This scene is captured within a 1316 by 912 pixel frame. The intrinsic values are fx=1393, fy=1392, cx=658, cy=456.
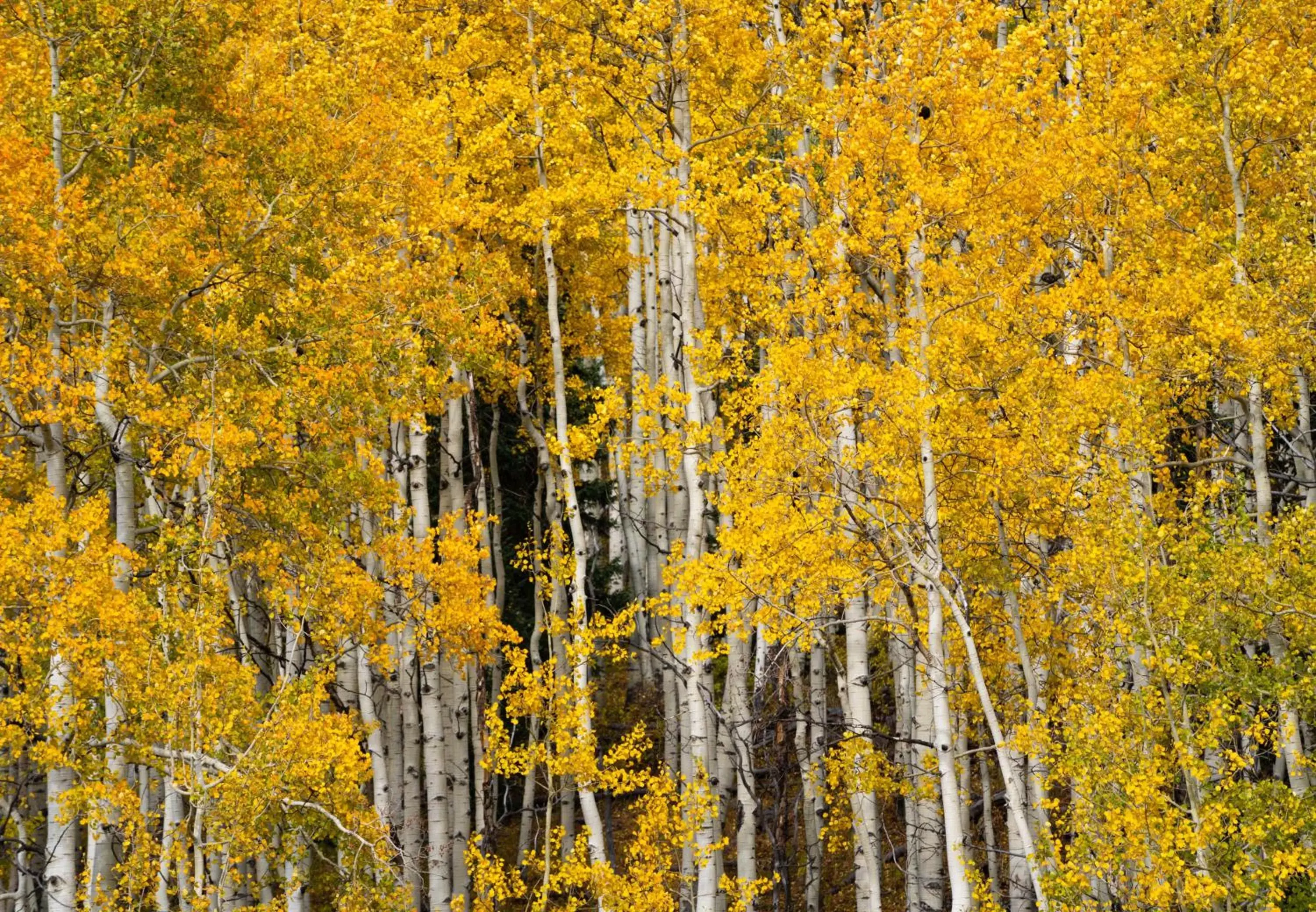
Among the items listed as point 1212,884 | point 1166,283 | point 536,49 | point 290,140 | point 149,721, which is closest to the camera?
point 1212,884

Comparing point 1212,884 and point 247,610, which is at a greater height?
point 247,610

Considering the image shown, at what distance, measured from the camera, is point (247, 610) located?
16.1 meters

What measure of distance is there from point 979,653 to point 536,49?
9.46m

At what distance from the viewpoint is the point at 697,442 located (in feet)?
46.8

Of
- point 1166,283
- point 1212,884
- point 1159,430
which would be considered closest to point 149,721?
point 1212,884

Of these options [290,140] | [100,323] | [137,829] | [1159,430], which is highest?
[290,140]

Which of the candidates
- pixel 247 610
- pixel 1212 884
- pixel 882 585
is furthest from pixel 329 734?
pixel 1212 884

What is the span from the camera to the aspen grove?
12.2m

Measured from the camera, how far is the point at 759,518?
13.3m

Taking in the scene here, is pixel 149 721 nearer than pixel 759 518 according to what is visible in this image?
Yes

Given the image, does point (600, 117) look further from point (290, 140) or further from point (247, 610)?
point (247, 610)

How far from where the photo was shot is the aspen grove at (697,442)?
481 inches

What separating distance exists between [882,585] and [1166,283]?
4.32m

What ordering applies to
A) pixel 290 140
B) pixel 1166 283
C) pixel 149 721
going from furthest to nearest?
1. pixel 290 140
2. pixel 1166 283
3. pixel 149 721
